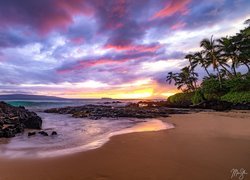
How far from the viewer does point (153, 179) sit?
434 centimetres

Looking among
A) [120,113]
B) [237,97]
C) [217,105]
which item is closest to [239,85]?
[237,97]

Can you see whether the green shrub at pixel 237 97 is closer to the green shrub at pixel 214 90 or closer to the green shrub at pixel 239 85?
the green shrub at pixel 239 85

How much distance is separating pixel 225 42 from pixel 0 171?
143ft

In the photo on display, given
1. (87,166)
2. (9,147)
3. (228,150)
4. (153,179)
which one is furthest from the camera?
(9,147)

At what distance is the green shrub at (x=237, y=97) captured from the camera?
30.6 metres

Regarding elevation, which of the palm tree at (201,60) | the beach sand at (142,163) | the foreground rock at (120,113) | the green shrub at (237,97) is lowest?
the beach sand at (142,163)

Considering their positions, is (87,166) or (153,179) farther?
(87,166)

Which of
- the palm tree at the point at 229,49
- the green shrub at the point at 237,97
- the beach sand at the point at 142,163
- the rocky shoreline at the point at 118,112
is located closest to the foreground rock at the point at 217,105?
the green shrub at the point at 237,97

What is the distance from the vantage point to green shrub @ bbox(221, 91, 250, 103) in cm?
3061

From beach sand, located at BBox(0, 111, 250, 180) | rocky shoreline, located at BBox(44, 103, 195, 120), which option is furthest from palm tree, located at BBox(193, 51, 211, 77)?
beach sand, located at BBox(0, 111, 250, 180)

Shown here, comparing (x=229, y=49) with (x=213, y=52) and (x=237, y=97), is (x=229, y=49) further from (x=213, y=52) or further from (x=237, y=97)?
(x=237, y=97)

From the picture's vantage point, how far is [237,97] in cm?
3194

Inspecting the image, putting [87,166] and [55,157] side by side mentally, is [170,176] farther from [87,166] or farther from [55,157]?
[55,157]

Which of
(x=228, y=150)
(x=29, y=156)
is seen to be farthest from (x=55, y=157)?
(x=228, y=150)
